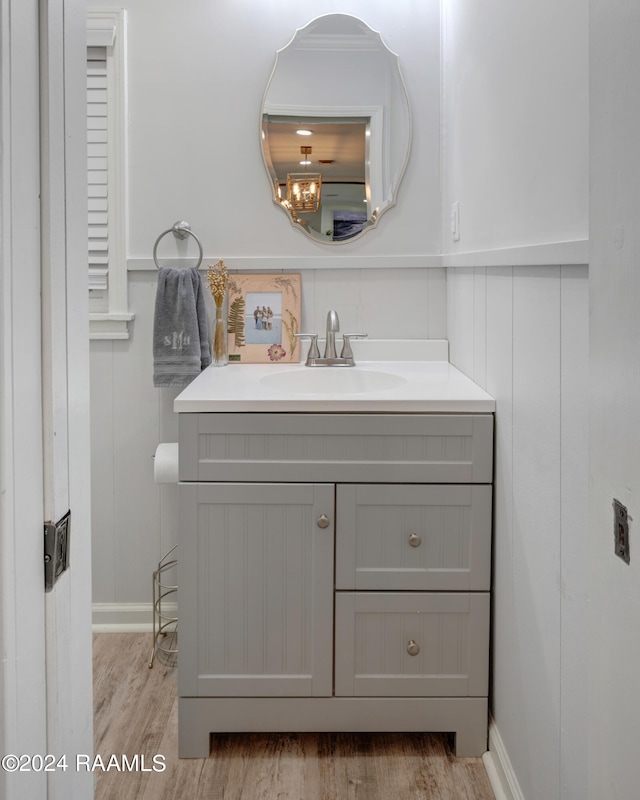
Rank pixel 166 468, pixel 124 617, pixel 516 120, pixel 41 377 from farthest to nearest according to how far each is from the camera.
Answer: pixel 124 617, pixel 166 468, pixel 516 120, pixel 41 377

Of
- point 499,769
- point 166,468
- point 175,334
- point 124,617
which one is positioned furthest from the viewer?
point 124,617

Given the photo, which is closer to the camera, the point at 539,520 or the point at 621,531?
the point at 621,531

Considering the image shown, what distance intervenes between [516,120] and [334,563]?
104 centimetres

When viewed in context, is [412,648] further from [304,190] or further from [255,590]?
[304,190]

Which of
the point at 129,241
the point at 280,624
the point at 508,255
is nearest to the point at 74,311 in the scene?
the point at 508,255

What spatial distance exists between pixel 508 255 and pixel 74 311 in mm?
1084

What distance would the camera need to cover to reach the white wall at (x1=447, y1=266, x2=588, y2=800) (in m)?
1.18

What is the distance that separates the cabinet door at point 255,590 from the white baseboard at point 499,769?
40cm

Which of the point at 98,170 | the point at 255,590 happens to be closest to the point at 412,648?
the point at 255,590

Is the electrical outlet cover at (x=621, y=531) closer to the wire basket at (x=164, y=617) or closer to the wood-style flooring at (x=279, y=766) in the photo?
the wood-style flooring at (x=279, y=766)

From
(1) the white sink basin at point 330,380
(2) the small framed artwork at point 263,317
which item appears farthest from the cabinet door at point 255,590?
(2) the small framed artwork at point 263,317

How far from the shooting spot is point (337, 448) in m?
1.73

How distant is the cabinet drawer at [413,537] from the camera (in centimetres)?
173

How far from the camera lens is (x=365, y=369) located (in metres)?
2.25
